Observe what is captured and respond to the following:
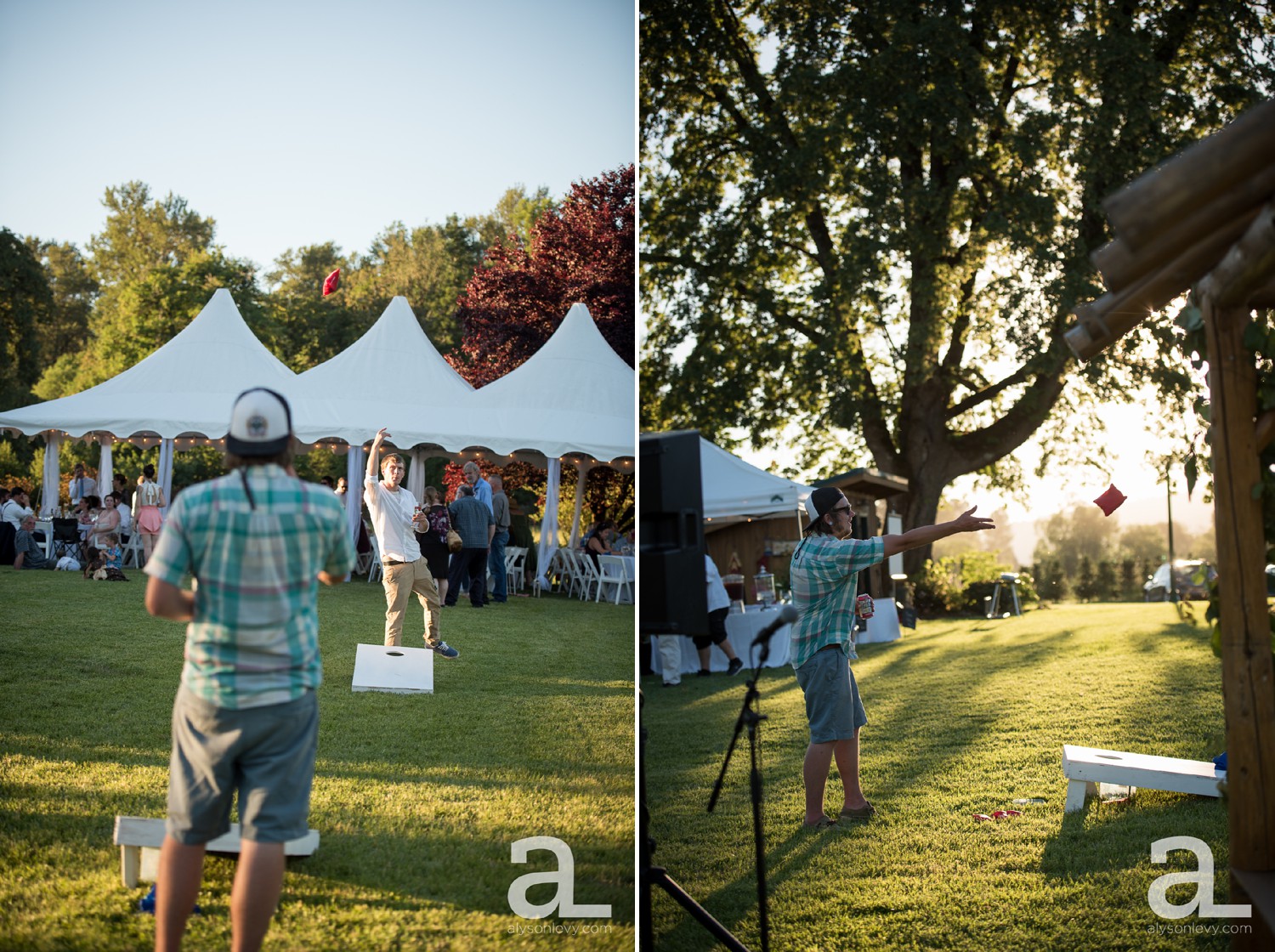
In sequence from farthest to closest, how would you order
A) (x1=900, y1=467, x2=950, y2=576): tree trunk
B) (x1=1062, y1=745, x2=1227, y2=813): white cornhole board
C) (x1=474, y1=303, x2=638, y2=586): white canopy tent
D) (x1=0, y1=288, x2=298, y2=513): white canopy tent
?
(x1=900, y1=467, x2=950, y2=576): tree trunk < (x1=1062, y1=745, x2=1227, y2=813): white cornhole board < (x1=474, y1=303, x2=638, y2=586): white canopy tent < (x1=0, y1=288, x2=298, y2=513): white canopy tent

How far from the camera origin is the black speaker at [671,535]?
155 inches

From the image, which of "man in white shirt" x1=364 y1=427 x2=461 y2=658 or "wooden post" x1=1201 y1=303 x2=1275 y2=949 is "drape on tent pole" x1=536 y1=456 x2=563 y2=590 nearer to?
"man in white shirt" x1=364 y1=427 x2=461 y2=658

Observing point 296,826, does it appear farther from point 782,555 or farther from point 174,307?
point 782,555

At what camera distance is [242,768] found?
3.07 m

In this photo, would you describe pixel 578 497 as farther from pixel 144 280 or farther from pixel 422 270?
pixel 144 280

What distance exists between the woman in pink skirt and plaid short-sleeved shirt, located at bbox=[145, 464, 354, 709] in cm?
69

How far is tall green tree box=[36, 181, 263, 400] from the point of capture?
4762 mm

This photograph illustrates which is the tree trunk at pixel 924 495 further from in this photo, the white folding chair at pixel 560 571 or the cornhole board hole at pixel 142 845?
the cornhole board hole at pixel 142 845

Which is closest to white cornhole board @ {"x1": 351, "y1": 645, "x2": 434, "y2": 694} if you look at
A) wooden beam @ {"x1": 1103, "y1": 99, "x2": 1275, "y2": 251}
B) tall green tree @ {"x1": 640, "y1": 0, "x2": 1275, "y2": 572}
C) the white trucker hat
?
the white trucker hat

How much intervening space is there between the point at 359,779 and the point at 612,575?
6.32 feet

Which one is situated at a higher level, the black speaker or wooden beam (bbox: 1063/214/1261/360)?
wooden beam (bbox: 1063/214/1261/360)

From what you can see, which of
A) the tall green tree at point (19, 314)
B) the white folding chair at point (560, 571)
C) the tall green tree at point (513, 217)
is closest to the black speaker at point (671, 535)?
the tall green tree at point (513, 217)

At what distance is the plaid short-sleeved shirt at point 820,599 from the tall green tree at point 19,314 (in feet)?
12.1

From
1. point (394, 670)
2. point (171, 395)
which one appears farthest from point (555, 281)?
point (394, 670)
